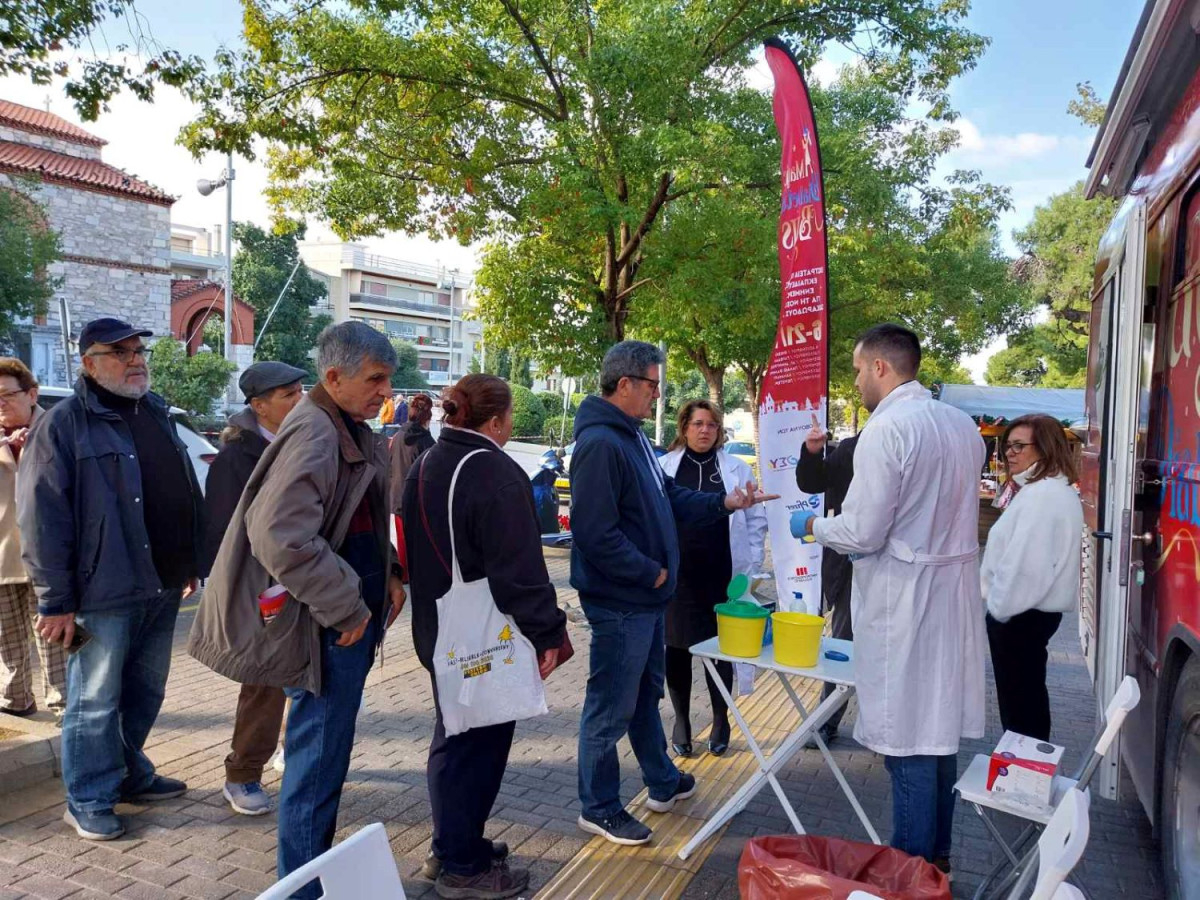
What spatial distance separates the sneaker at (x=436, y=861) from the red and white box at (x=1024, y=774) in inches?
69.8

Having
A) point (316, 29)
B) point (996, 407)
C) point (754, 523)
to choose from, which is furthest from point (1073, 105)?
point (754, 523)

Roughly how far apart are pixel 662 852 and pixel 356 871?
7.23 ft

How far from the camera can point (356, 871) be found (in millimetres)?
1637

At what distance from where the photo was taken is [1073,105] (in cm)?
2302

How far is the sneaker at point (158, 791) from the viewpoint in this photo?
3.87 m

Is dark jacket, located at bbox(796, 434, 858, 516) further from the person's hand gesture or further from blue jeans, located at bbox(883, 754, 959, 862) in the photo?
blue jeans, located at bbox(883, 754, 959, 862)

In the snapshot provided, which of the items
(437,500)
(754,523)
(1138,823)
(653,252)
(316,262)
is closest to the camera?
(437,500)

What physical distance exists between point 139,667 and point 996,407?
16536 millimetres

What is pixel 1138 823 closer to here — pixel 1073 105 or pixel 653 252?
pixel 653 252

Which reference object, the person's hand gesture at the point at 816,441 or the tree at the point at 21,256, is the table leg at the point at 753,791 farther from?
the tree at the point at 21,256

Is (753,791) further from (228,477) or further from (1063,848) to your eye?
(228,477)

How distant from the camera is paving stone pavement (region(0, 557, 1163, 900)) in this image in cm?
329

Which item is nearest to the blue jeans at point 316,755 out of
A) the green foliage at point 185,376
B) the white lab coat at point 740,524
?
the white lab coat at point 740,524


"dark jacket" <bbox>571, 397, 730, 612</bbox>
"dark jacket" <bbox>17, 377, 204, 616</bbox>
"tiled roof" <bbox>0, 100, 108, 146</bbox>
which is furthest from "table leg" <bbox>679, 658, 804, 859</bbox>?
"tiled roof" <bbox>0, 100, 108, 146</bbox>
